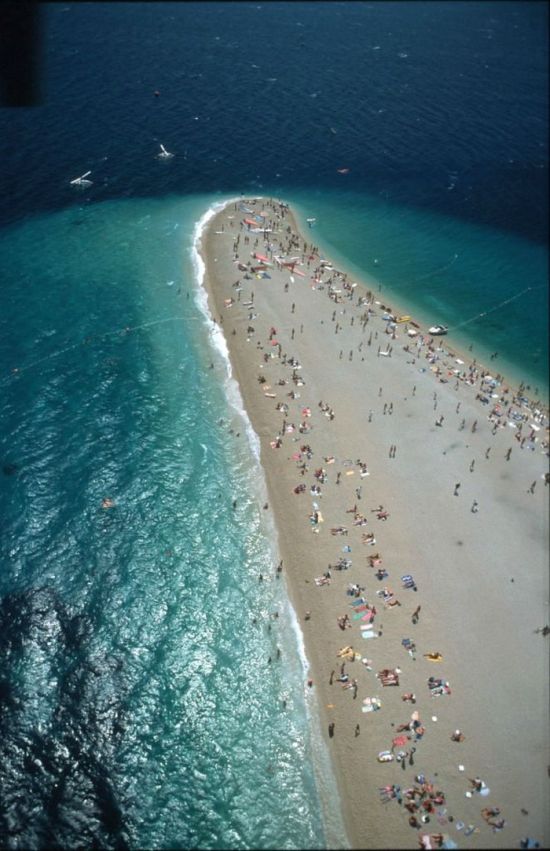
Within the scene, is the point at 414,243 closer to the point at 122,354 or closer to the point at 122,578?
the point at 122,354

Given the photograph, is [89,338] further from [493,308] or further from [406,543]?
[493,308]

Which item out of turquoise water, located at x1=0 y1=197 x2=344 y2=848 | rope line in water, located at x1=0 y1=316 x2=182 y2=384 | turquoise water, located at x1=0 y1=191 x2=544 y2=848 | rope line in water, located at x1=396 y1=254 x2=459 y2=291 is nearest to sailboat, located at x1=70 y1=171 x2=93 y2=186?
turquoise water, located at x1=0 y1=191 x2=544 y2=848

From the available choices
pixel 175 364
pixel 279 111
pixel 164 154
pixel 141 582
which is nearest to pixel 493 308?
pixel 175 364

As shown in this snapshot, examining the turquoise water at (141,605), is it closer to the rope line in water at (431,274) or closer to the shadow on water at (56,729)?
the shadow on water at (56,729)

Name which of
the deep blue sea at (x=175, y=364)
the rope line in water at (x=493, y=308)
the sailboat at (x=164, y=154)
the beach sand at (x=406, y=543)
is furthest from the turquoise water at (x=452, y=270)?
the sailboat at (x=164, y=154)

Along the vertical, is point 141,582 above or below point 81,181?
below

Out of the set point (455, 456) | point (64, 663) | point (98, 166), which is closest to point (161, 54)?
point (98, 166)
